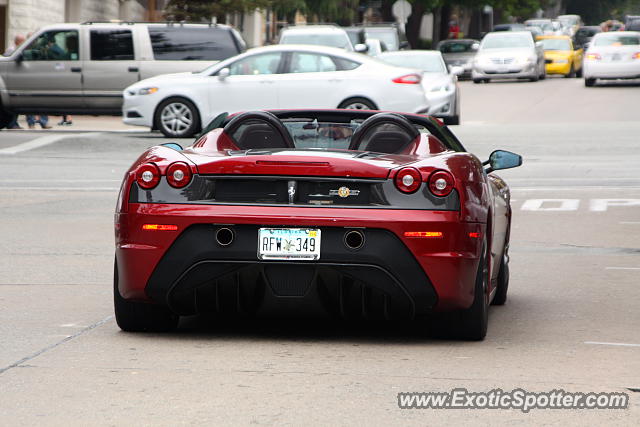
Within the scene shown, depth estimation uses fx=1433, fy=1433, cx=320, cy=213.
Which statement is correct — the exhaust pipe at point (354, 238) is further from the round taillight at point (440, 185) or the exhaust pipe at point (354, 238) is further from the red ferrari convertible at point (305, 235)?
the round taillight at point (440, 185)

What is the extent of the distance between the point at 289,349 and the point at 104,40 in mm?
20691

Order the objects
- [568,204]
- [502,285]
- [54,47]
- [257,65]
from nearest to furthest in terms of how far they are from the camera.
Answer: [502,285]
[568,204]
[257,65]
[54,47]

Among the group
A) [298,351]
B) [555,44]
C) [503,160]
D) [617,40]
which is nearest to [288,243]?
[298,351]

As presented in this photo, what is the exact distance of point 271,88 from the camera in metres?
24.1

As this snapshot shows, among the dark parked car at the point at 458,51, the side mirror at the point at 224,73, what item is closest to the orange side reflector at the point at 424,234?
the side mirror at the point at 224,73

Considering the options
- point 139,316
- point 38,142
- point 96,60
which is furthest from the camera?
point 96,60

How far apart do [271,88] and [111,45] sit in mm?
4314

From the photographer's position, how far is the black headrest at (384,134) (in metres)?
7.66

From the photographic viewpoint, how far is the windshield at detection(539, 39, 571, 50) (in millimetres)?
49906

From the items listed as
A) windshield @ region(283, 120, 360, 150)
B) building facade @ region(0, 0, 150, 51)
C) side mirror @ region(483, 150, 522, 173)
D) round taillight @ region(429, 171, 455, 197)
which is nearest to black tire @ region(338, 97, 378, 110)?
building facade @ region(0, 0, 150, 51)

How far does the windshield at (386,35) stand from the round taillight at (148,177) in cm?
3567

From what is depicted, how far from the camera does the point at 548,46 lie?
50219 millimetres

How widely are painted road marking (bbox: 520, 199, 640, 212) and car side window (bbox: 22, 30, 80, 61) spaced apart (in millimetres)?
12774

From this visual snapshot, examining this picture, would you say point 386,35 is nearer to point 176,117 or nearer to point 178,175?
point 176,117
